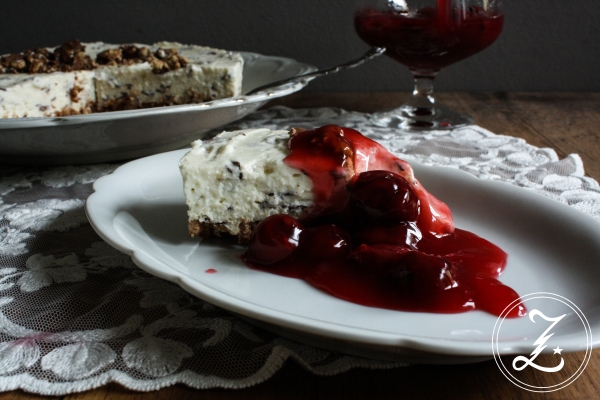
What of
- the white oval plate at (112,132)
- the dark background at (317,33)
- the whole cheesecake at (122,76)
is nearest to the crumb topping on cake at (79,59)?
the whole cheesecake at (122,76)

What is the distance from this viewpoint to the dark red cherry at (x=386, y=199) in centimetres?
97

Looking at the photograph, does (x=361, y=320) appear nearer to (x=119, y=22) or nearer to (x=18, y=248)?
(x=18, y=248)

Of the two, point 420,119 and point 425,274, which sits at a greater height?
point 425,274

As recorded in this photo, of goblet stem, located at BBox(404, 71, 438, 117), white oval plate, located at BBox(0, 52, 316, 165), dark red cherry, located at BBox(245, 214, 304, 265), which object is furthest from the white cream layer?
goblet stem, located at BBox(404, 71, 438, 117)

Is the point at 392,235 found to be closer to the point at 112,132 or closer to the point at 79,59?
the point at 112,132

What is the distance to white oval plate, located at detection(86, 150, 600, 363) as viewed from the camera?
69cm

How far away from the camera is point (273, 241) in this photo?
925mm

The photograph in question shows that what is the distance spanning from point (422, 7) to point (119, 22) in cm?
131

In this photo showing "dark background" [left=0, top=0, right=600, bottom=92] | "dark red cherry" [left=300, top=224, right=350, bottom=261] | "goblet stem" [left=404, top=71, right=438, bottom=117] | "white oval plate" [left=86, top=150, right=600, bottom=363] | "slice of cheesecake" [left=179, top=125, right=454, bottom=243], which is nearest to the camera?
"white oval plate" [left=86, top=150, right=600, bottom=363]

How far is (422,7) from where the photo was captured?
1.83 m

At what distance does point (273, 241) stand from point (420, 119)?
1.19 metres

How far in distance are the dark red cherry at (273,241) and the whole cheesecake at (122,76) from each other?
1069 millimetres

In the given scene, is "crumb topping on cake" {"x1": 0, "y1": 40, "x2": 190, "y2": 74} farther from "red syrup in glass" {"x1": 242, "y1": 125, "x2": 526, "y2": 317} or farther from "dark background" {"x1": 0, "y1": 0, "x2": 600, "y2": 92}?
"red syrup in glass" {"x1": 242, "y1": 125, "x2": 526, "y2": 317}

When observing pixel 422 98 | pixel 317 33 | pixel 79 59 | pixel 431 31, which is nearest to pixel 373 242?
pixel 431 31
